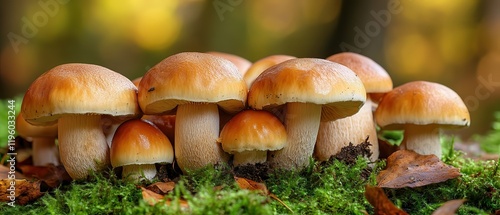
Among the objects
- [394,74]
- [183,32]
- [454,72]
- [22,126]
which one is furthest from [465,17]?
[22,126]

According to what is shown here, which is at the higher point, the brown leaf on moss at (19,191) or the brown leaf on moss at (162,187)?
the brown leaf on moss at (162,187)

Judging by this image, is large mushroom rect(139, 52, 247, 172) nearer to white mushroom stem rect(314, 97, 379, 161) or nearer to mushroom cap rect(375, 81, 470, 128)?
white mushroom stem rect(314, 97, 379, 161)

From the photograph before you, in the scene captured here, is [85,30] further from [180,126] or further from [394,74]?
[180,126]

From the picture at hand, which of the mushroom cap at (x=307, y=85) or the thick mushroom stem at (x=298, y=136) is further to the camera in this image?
the thick mushroom stem at (x=298, y=136)
